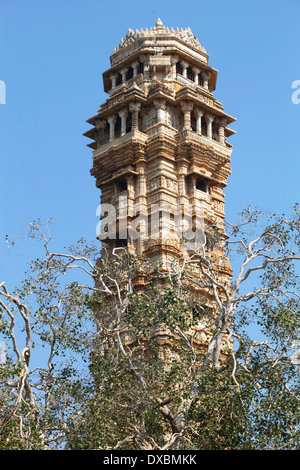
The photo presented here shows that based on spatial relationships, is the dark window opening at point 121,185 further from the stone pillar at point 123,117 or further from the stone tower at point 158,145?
the stone pillar at point 123,117

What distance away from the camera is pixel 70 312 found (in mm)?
22438

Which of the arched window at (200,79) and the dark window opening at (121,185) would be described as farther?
the arched window at (200,79)

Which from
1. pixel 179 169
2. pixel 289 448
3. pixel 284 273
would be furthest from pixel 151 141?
pixel 289 448

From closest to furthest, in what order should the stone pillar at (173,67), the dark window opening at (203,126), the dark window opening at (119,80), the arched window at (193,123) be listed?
1. the arched window at (193,123)
2. the dark window opening at (203,126)
3. the stone pillar at (173,67)
4. the dark window opening at (119,80)

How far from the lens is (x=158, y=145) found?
1439 inches

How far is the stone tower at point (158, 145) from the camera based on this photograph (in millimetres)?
35406

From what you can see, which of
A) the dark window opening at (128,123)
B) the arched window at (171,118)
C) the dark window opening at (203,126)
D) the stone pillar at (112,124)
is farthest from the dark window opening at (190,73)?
the stone pillar at (112,124)

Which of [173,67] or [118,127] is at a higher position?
[173,67]

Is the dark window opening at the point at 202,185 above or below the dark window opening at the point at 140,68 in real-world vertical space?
below

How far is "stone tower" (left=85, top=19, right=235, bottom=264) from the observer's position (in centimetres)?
3541

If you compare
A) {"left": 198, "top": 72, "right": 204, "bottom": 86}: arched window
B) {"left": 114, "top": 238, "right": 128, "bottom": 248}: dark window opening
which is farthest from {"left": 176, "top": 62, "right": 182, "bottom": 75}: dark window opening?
{"left": 114, "top": 238, "right": 128, "bottom": 248}: dark window opening

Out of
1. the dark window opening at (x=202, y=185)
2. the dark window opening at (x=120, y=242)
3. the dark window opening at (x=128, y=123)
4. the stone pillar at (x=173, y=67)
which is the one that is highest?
the stone pillar at (x=173, y=67)

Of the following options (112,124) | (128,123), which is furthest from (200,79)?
(112,124)

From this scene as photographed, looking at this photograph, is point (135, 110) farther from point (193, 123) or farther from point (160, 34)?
point (160, 34)
